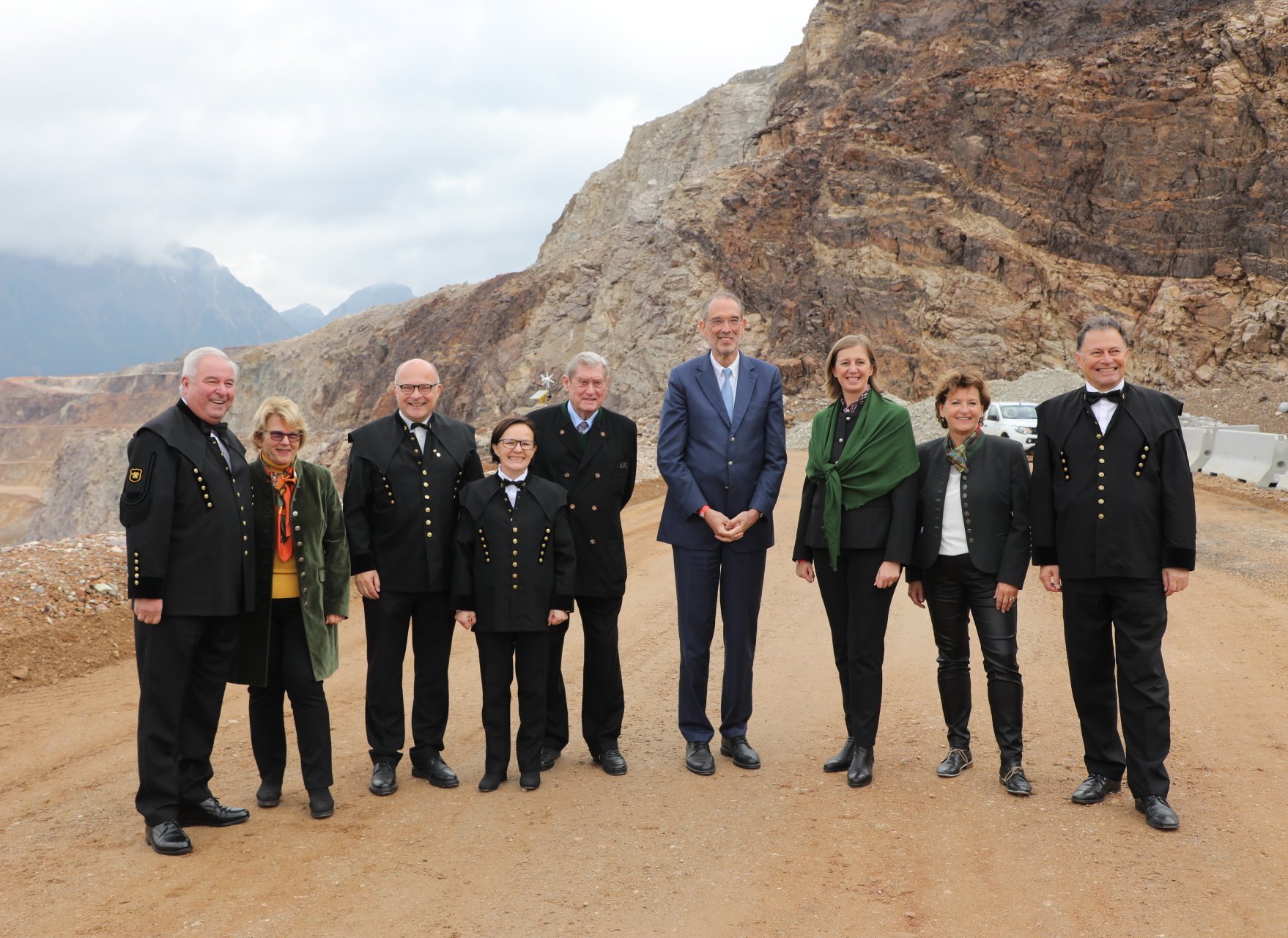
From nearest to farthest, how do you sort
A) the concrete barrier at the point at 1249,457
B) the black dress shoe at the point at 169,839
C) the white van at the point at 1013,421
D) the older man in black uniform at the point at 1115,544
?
the black dress shoe at the point at 169,839 < the older man in black uniform at the point at 1115,544 < the concrete barrier at the point at 1249,457 < the white van at the point at 1013,421

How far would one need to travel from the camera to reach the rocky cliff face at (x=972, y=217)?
37.4 metres

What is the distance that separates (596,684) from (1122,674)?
2.63 meters

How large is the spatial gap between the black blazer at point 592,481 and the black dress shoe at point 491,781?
3.33 feet

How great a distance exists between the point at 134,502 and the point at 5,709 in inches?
139

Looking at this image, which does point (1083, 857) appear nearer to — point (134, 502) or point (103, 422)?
point (134, 502)

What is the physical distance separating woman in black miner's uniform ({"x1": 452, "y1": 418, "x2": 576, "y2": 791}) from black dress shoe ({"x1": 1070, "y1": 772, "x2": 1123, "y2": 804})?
8.62 ft

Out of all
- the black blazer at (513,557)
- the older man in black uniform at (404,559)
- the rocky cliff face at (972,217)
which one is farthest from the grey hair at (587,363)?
the rocky cliff face at (972,217)

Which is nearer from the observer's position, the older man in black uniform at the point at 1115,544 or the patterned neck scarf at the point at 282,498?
the older man in black uniform at the point at 1115,544

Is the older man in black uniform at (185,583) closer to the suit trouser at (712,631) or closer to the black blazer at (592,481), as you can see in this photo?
the black blazer at (592,481)

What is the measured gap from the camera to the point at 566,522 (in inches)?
204

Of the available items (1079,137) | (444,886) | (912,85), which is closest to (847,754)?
(444,886)

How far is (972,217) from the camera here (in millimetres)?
41125

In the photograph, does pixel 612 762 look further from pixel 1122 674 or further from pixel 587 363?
pixel 1122 674

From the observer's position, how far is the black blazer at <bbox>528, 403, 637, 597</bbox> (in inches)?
Result: 210
